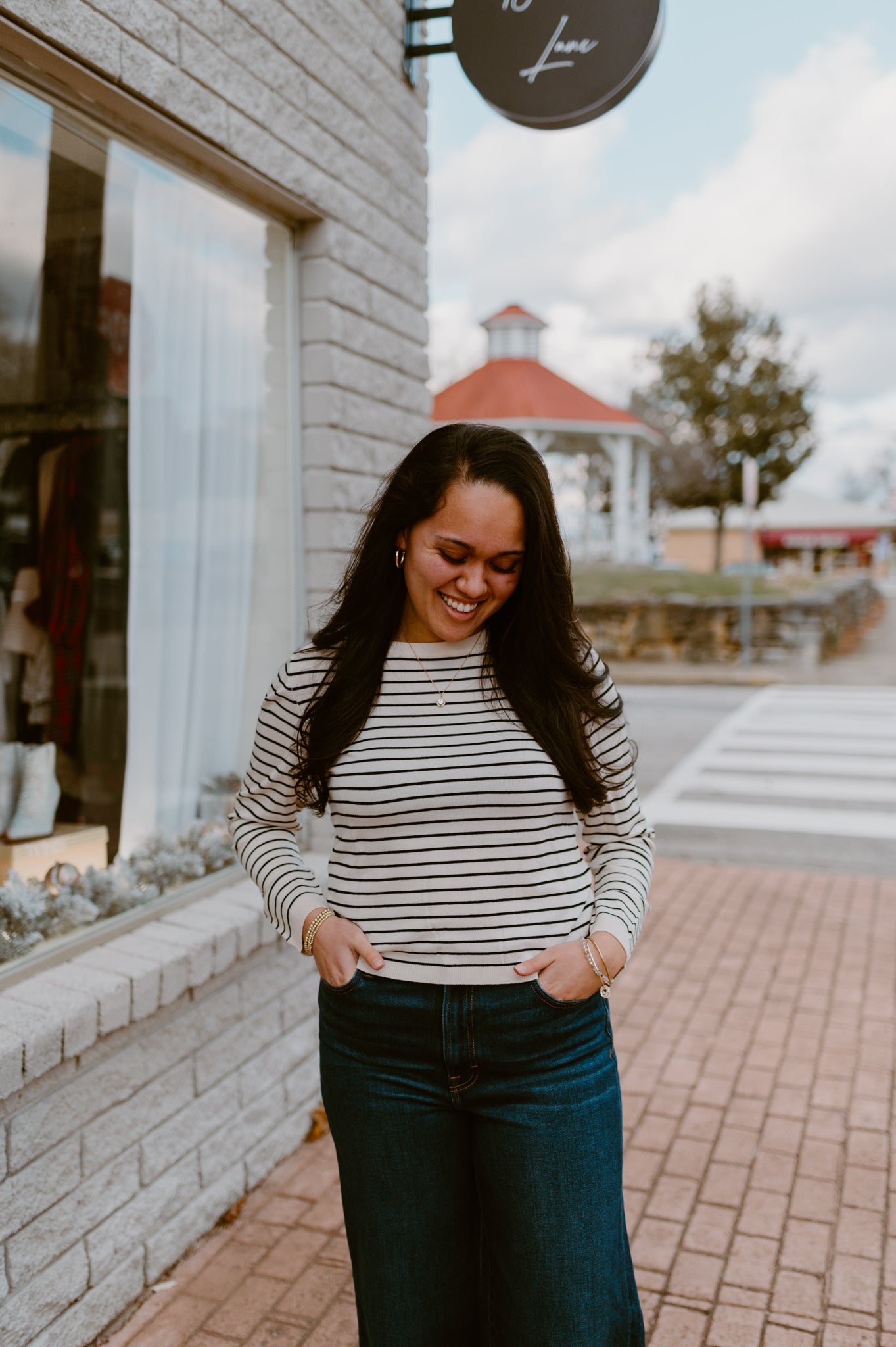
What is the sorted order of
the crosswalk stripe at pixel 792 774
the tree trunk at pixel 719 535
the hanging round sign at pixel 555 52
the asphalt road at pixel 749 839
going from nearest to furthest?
the hanging round sign at pixel 555 52 → the asphalt road at pixel 749 839 → the crosswalk stripe at pixel 792 774 → the tree trunk at pixel 719 535

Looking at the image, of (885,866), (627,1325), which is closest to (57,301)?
(627,1325)

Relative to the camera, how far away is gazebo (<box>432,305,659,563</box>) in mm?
22062

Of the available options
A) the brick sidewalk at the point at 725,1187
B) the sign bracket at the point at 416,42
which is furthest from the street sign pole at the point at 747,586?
the sign bracket at the point at 416,42

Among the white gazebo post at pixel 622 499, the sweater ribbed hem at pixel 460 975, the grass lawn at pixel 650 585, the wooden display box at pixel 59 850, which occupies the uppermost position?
the white gazebo post at pixel 622 499

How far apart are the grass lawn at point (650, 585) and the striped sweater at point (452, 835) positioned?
1675 cm

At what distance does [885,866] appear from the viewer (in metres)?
6.88

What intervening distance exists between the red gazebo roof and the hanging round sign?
708 inches

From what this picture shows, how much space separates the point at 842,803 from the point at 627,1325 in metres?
7.15

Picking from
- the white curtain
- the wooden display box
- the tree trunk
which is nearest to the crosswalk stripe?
the white curtain

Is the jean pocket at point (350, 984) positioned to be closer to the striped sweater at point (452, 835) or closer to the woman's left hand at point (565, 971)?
the striped sweater at point (452, 835)

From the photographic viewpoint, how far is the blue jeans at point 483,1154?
1.66m

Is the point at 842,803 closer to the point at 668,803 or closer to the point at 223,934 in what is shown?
the point at 668,803

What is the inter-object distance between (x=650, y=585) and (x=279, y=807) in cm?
2019

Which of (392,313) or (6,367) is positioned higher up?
(392,313)
